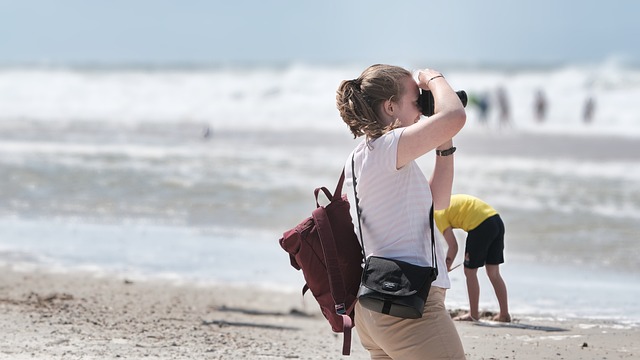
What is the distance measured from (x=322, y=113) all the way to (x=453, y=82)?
46.2 feet

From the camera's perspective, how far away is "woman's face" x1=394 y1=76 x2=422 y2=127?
3443 mm

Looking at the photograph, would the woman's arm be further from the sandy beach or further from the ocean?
the ocean

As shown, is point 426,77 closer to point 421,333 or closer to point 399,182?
point 399,182

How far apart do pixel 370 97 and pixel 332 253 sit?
0.58 m

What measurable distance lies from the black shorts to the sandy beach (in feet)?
1.42

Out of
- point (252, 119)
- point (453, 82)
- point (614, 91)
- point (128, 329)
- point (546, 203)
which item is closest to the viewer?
point (128, 329)

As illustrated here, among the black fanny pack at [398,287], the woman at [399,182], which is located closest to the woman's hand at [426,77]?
the woman at [399,182]

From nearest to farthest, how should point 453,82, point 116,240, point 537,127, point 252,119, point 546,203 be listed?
point 116,240 → point 546,203 → point 537,127 → point 252,119 → point 453,82

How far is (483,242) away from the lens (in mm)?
6531

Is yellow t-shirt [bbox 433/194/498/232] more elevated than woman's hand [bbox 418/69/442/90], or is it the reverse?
woman's hand [bbox 418/69/442/90]

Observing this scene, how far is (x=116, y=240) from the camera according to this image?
10117 millimetres

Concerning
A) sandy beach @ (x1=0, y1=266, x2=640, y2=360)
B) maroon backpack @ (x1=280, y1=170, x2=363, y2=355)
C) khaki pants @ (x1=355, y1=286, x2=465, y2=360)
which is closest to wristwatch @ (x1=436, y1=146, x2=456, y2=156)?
maroon backpack @ (x1=280, y1=170, x2=363, y2=355)

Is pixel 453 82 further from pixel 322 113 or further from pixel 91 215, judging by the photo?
pixel 91 215

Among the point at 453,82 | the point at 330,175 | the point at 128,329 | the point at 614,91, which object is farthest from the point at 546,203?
the point at 453,82
